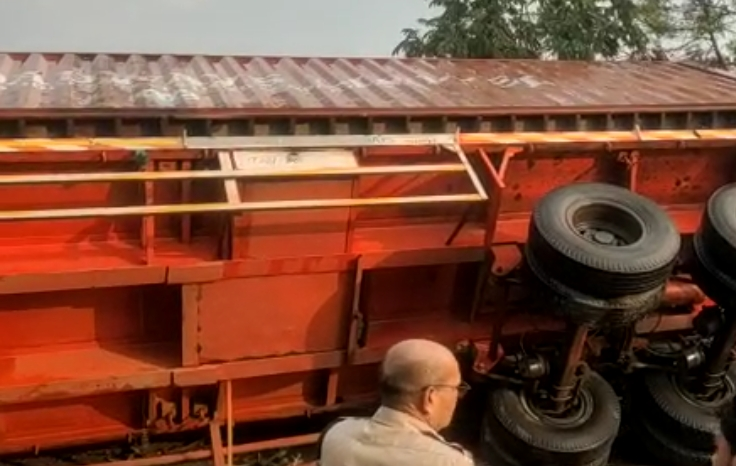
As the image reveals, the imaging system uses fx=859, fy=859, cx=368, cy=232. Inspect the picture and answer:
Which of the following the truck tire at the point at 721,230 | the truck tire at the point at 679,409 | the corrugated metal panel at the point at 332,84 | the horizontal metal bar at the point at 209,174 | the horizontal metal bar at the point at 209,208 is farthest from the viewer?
the truck tire at the point at 679,409

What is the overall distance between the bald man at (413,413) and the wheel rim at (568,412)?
2640 mm

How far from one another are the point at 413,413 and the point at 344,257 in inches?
90.0

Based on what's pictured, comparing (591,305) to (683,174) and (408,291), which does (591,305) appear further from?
(683,174)

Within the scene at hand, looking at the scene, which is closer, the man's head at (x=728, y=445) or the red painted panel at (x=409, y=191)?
the man's head at (x=728, y=445)

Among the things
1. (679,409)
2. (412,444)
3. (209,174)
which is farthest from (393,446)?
(679,409)

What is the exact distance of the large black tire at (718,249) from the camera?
4773 millimetres

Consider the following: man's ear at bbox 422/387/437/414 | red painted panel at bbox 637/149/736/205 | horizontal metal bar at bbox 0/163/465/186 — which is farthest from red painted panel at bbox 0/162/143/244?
red painted panel at bbox 637/149/736/205

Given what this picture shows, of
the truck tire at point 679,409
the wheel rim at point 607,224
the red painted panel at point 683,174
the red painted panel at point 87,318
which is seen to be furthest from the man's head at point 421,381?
the red painted panel at point 683,174

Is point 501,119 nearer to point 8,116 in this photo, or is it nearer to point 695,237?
point 695,237

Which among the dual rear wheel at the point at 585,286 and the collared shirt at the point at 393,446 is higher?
the collared shirt at the point at 393,446

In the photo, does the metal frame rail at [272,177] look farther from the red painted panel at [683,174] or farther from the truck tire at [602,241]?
the red painted panel at [683,174]

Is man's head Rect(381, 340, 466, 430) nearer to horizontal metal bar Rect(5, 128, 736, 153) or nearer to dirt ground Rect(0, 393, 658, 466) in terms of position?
horizontal metal bar Rect(5, 128, 736, 153)

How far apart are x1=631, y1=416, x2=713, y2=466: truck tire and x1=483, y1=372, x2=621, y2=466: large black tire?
48 cm

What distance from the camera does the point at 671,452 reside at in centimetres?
517
